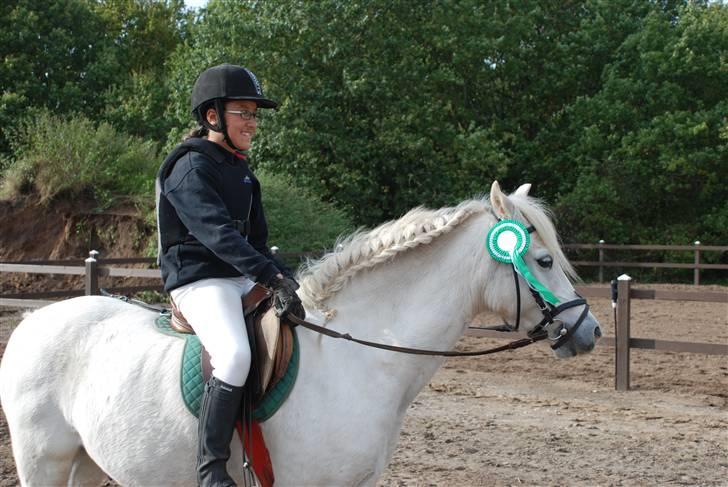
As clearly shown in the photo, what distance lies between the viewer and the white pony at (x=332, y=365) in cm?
313

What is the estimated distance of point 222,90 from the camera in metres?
3.39

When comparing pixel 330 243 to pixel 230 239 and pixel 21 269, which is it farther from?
pixel 230 239

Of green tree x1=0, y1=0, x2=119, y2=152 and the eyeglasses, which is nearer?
the eyeglasses

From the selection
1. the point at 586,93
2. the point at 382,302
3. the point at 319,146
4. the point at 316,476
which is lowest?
the point at 316,476

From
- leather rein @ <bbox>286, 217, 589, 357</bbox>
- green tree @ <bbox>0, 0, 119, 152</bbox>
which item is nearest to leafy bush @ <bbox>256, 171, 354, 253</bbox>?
green tree @ <bbox>0, 0, 119, 152</bbox>

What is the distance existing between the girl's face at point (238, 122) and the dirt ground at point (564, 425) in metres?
2.94

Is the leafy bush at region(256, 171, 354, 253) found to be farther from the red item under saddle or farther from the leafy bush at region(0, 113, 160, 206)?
the red item under saddle

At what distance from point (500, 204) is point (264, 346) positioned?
4.07ft

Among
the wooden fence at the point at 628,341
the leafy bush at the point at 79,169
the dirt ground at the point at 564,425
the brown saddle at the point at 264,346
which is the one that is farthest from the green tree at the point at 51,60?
the brown saddle at the point at 264,346

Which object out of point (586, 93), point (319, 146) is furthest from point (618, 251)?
point (319, 146)

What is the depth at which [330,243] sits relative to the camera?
18469 mm

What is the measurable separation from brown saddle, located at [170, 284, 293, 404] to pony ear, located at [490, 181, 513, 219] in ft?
3.58

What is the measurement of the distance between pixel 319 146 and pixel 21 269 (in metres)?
11.4

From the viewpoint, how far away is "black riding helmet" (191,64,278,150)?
134 inches
